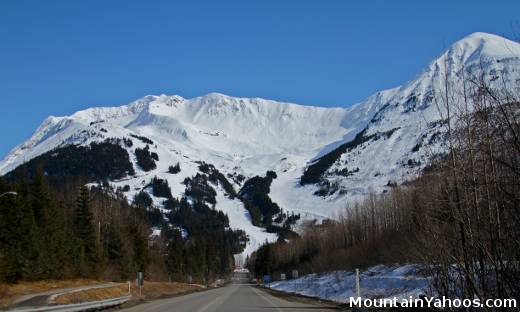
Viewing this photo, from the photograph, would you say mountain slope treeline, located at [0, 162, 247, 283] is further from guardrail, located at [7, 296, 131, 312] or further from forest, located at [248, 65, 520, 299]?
forest, located at [248, 65, 520, 299]

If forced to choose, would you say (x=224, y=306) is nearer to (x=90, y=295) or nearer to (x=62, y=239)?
(x=90, y=295)

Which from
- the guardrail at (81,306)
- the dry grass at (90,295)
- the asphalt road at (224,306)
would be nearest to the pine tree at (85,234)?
the dry grass at (90,295)

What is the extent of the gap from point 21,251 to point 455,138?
54297mm

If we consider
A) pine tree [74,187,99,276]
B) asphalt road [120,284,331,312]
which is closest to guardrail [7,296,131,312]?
asphalt road [120,284,331,312]

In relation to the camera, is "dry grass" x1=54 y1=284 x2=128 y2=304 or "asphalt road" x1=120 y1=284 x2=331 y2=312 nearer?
"asphalt road" x1=120 y1=284 x2=331 y2=312

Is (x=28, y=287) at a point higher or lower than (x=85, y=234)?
lower

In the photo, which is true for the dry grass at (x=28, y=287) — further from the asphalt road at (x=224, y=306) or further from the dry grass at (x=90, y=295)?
the asphalt road at (x=224, y=306)

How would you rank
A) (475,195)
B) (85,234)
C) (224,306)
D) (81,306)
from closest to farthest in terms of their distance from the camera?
(475,195), (81,306), (224,306), (85,234)

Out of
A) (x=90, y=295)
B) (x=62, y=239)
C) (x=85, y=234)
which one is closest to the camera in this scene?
(x=90, y=295)

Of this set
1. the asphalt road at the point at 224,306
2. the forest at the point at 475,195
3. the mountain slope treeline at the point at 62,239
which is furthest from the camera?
the mountain slope treeline at the point at 62,239

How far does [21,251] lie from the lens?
57.3 m

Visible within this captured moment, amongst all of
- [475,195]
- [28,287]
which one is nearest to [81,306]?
[475,195]

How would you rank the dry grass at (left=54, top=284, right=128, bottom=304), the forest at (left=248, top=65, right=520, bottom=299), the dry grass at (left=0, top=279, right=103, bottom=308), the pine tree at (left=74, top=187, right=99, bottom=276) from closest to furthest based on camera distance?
the forest at (left=248, top=65, right=520, bottom=299), the dry grass at (left=54, top=284, right=128, bottom=304), the dry grass at (left=0, top=279, right=103, bottom=308), the pine tree at (left=74, top=187, right=99, bottom=276)

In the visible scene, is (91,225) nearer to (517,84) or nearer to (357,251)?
(357,251)
